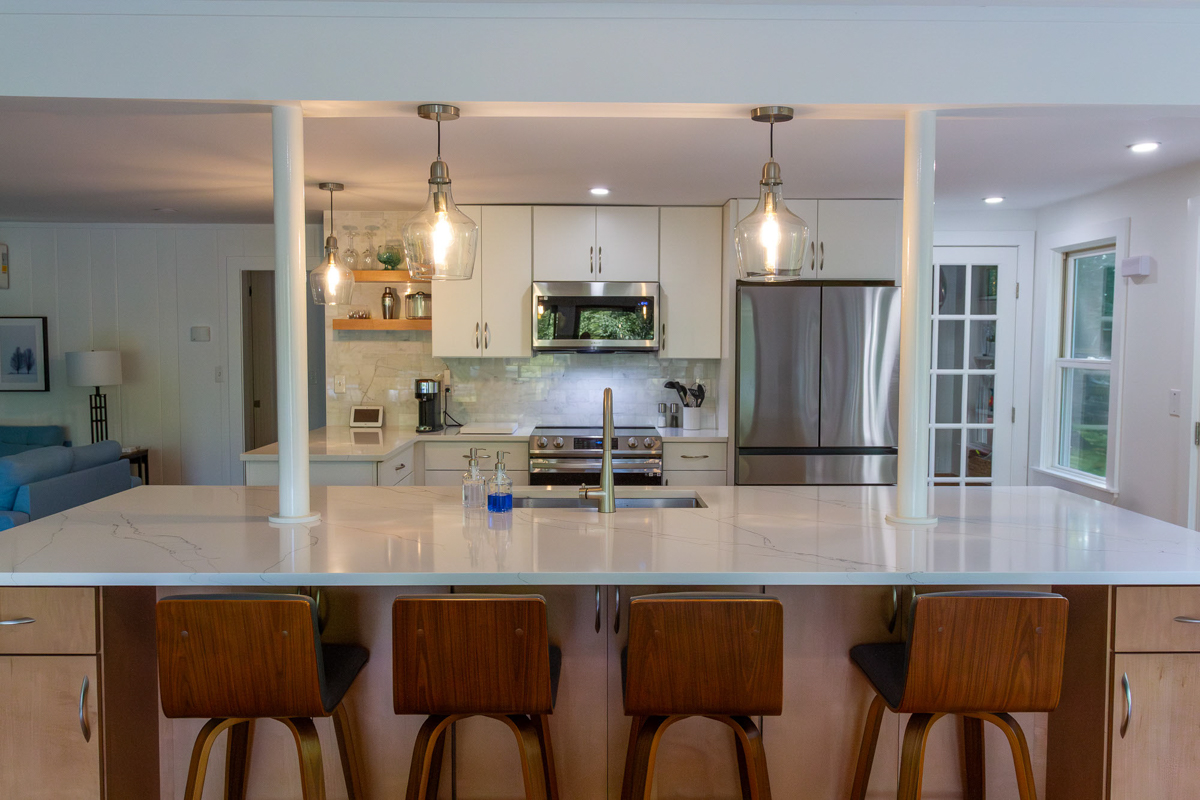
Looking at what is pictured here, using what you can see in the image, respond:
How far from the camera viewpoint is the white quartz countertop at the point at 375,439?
406 cm

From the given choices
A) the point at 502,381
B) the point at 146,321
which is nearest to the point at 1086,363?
the point at 502,381

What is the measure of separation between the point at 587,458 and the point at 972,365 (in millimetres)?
2520

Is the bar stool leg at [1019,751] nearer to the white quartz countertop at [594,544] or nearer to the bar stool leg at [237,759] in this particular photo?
the white quartz countertop at [594,544]

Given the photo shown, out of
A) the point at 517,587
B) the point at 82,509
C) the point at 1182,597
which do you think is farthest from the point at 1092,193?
the point at 82,509

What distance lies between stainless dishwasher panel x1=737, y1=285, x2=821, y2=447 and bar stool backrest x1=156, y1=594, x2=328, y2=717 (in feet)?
10.6

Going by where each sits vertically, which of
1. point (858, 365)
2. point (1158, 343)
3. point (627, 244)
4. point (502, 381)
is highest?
point (627, 244)

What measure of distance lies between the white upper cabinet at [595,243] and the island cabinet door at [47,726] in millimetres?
3409

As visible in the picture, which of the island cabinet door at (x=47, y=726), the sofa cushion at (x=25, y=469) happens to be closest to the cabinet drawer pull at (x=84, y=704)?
the island cabinet door at (x=47, y=726)

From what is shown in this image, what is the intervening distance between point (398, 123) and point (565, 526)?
1.62m

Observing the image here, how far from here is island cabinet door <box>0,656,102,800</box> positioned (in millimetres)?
1961

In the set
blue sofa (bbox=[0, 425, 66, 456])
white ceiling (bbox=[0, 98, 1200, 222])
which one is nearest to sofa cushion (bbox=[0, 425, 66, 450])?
blue sofa (bbox=[0, 425, 66, 456])

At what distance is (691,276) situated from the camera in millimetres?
4980

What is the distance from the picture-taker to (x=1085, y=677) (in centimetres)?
209

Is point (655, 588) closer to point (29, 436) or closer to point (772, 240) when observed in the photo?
point (772, 240)
